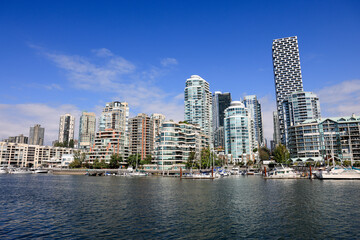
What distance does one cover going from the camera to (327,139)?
180 meters

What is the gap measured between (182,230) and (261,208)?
68.5 feet

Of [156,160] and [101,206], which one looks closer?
[101,206]

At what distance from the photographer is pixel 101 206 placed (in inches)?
2023

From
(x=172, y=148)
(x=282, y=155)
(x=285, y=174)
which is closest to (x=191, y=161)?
(x=172, y=148)

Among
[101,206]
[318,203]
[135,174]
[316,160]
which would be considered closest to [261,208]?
[318,203]

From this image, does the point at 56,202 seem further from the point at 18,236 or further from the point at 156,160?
the point at 156,160

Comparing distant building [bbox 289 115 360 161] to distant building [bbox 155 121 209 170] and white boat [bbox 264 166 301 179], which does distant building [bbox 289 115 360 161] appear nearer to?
white boat [bbox 264 166 301 179]

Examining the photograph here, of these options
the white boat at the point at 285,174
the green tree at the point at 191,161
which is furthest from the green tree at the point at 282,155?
the green tree at the point at 191,161

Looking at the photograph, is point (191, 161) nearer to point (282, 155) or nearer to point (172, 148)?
point (172, 148)

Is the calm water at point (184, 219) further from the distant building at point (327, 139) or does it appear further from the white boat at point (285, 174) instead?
the distant building at point (327, 139)

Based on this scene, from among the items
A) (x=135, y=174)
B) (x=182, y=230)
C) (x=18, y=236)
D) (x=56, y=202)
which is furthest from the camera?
(x=135, y=174)

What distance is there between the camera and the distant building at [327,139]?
170 m

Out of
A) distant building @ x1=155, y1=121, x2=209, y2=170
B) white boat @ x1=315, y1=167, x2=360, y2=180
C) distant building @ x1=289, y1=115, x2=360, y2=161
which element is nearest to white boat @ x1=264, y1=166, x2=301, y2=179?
white boat @ x1=315, y1=167, x2=360, y2=180

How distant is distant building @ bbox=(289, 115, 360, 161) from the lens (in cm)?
17012
